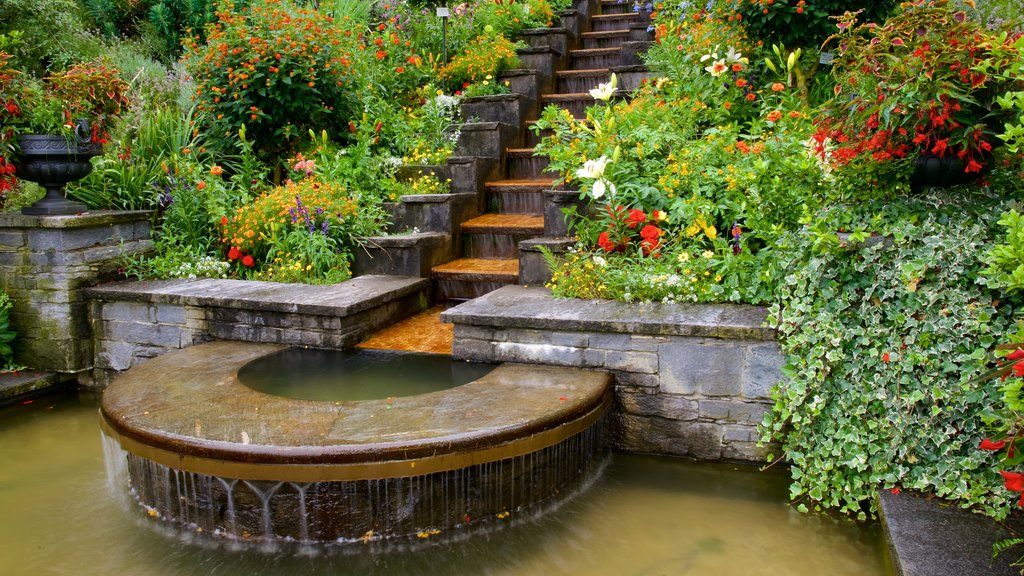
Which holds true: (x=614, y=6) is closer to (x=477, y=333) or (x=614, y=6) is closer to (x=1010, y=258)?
(x=477, y=333)

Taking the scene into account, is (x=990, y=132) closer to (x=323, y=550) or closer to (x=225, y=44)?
(x=323, y=550)

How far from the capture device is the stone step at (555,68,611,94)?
748 centimetres

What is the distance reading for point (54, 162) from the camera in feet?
16.1

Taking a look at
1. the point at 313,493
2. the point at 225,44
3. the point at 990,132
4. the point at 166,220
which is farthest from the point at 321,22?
the point at 990,132

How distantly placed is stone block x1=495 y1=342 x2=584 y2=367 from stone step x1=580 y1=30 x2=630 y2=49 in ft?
17.2

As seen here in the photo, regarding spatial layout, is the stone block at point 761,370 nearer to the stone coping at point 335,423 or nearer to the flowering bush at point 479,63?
the stone coping at point 335,423

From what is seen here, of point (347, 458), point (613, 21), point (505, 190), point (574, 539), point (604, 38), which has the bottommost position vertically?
point (574, 539)

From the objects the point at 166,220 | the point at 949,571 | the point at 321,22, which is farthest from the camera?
the point at 321,22

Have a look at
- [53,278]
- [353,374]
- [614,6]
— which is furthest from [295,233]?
[614,6]

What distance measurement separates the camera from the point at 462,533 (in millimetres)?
3148

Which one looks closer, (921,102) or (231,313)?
(921,102)

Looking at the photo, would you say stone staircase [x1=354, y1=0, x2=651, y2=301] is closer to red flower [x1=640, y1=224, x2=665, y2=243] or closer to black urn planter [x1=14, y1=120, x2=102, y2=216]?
red flower [x1=640, y1=224, x2=665, y2=243]

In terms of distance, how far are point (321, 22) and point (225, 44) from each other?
0.86m

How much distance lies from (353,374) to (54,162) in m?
2.61
